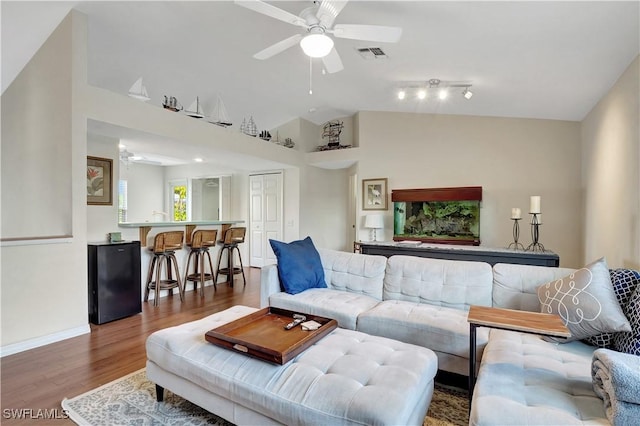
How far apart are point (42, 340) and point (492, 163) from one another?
5.97 meters

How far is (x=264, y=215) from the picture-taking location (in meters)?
6.77

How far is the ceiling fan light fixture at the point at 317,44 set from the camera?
226 centimetres

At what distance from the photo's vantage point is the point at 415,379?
55.2 inches

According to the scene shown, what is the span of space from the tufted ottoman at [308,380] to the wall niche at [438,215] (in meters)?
3.72

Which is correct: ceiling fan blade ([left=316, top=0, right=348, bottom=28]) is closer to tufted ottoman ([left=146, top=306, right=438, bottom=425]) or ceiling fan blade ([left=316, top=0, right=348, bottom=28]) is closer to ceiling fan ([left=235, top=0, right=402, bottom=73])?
ceiling fan ([left=235, top=0, right=402, bottom=73])

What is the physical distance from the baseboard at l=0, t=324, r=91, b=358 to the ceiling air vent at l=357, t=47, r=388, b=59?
4.01 meters

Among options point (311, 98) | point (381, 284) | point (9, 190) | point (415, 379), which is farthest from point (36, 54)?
point (415, 379)

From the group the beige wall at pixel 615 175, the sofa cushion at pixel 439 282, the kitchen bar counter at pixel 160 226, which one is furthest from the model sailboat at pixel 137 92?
the beige wall at pixel 615 175

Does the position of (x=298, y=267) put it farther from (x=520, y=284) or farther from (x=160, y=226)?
(x=160, y=226)

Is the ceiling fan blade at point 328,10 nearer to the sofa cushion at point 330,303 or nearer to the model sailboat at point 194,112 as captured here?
the sofa cushion at point 330,303

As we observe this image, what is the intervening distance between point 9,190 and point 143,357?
2.79 metres

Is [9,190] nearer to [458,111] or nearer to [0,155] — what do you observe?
[0,155]

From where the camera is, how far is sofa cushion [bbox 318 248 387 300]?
2885 millimetres

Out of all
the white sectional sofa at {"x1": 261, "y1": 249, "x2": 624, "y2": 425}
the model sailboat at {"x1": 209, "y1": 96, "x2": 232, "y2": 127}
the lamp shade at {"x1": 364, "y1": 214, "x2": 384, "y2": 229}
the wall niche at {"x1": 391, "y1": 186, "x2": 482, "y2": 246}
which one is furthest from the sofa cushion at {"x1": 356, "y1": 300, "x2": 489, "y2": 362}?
the model sailboat at {"x1": 209, "y1": 96, "x2": 232, "y2": 127}
